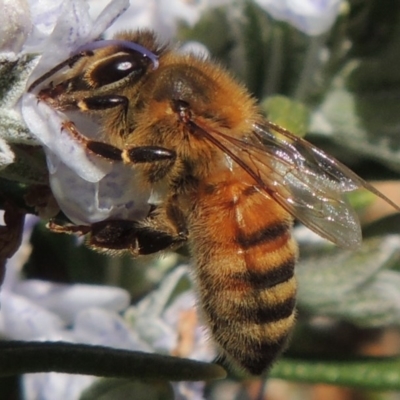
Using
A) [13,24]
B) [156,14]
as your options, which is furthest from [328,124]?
[13,24]

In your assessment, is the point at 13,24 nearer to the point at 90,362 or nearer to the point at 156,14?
the point at 90,362

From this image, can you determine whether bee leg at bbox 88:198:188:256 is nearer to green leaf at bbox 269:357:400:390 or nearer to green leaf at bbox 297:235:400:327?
green leaf at bbox 269:357:400:390

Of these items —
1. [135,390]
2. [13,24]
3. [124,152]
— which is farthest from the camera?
[135,390]

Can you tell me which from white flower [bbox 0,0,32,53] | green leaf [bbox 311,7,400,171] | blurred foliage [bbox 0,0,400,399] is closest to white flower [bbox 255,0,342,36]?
blurred foliage [bbox 0,0,400,399]

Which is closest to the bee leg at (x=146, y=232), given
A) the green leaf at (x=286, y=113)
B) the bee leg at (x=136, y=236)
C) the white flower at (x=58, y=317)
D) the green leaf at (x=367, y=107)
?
the bee leg at (x=136, y=236)

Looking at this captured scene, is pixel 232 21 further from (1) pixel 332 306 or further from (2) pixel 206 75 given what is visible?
(2) pixel 206 75
